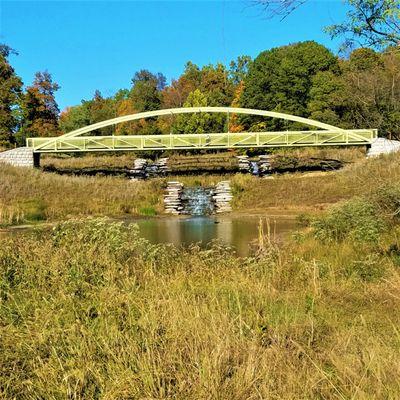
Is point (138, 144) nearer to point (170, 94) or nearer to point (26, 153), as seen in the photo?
point (26, 153)

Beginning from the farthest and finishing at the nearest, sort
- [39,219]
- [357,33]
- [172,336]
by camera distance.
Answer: [39,219]
[357,33]
[172,336]

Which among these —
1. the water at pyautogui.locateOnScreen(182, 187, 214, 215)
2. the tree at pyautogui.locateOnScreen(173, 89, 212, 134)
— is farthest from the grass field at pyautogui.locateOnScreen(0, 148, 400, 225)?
the tree at pyautogui.locateOnScreen(173, 89, 212, 134)

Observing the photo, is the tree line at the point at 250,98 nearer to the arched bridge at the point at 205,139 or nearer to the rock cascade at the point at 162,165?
the arched bridge at the point at 205,139

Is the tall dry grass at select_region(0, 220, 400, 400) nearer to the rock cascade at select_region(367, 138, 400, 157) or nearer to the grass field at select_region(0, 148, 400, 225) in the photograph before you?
the grass field at select_region(0, 148, 400, 225)

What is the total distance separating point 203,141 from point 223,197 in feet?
31.9

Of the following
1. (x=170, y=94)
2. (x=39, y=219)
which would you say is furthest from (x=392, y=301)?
(x=170, y=94)

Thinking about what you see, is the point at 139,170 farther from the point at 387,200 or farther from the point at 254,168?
the point at 387,200

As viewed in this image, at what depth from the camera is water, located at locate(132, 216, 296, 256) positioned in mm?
15226

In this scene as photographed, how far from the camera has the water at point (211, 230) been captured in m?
15.2

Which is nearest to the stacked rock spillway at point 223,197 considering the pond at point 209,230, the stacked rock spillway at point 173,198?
the stacked rock spillway at point 173,198

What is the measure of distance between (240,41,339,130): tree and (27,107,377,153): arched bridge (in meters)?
12.0

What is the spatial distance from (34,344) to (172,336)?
38.8 inches

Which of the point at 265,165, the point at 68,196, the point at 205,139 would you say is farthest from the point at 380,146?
the point at 68,196

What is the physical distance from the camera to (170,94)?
6931 centimetres
